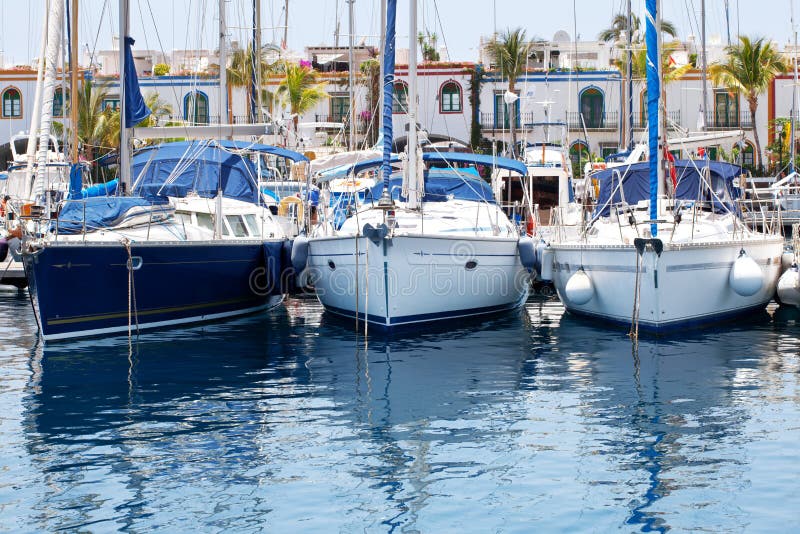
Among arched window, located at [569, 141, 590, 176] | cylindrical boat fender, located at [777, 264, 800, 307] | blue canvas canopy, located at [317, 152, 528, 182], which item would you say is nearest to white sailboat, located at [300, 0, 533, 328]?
blue canvas canopy, located at [317, 152, 528, 182]

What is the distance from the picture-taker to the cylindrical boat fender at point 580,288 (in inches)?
776

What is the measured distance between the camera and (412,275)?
18.5m

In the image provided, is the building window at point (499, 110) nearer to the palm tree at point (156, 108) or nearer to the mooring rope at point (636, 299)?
the palm tree at point (156, 108)

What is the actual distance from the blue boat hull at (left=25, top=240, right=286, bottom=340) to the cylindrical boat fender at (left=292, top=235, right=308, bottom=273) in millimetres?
935

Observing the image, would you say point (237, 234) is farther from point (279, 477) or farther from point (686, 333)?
point (279, 477)

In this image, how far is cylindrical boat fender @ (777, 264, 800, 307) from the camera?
842 inches

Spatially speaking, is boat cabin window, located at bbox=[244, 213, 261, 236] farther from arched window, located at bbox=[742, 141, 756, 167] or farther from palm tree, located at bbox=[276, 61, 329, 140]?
arched window, located at bbox=[742, 141, 756, 167]

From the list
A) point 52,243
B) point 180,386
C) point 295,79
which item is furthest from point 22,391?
point 295,79

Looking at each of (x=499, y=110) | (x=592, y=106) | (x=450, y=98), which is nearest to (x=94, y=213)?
(x=450, y=98)

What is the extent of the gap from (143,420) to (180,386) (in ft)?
6.89

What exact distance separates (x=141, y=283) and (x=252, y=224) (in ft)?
11.8

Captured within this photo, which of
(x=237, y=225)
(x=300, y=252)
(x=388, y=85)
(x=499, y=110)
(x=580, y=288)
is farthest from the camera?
(x=499, y=110)

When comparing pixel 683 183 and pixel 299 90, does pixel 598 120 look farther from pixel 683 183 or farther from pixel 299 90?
pixel 683 183

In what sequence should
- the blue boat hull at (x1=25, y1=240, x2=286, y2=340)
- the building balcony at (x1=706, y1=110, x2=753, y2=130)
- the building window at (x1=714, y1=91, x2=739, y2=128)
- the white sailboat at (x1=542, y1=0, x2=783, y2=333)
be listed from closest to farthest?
the blue boat hull at (x1=25, y1=240, x2=286, y2=340)
the white sailboat at (x1=542, y1=0, x2=783, y2=333)
the building balcony at (x1=706, y1=110, x2=753, y2=130)
the building window at (x1=714, y1=91, x2=739, y2=128)
